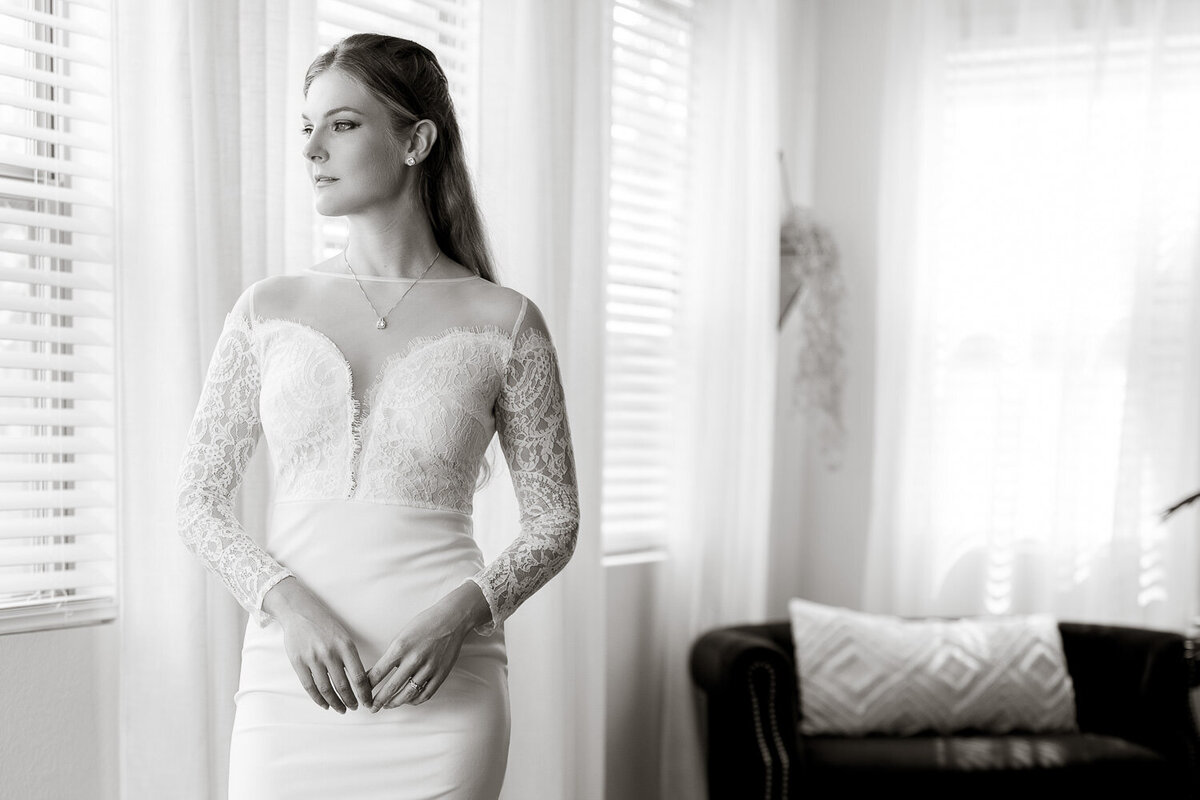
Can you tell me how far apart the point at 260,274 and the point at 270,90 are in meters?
0.34

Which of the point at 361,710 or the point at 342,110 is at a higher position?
the point at 342,110

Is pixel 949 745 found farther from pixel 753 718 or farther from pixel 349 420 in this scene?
pixel 349 420

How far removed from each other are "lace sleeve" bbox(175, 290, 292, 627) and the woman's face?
209mm

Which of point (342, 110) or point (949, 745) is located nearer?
point (342, 110)

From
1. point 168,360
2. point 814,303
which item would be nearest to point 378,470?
point 168,360

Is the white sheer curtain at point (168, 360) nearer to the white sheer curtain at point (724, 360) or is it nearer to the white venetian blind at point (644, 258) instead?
the white venetian blind at point (644, 258)

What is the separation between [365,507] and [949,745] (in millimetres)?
2197

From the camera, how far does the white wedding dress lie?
161 centimetres

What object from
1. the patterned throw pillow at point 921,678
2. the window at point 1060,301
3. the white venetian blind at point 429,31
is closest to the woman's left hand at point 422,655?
the white venetian blind at point 429,31

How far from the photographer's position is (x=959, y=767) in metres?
3.16

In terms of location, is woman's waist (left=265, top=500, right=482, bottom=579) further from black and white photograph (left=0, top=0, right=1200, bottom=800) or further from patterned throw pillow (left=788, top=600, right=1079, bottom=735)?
patterned throw pillow (left=788, top=600, right=1079, bottom=735)

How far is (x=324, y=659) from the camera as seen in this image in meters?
1.50

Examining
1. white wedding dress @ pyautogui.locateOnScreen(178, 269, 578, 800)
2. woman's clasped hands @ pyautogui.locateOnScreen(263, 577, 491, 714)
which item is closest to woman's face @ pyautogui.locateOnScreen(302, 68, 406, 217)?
white wedding dress @ pyautogui.locateOnScreen(178, 269, 578, 800)

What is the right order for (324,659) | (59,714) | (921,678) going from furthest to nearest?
(921,678) < (59,714) < (324,659)
